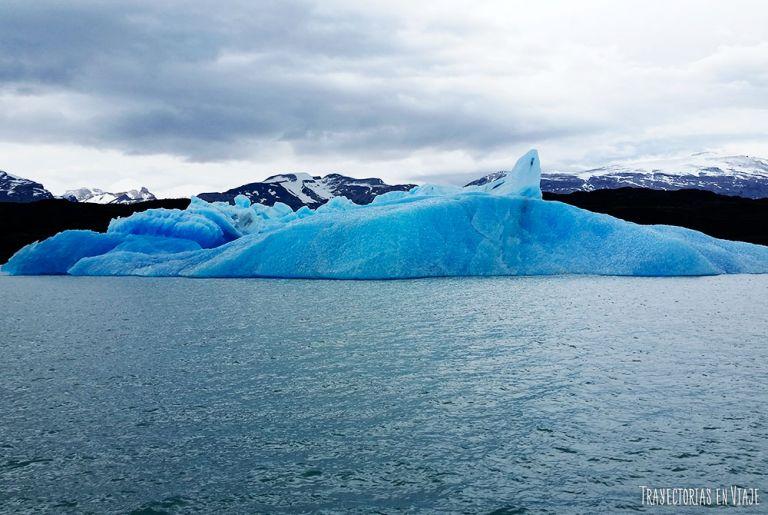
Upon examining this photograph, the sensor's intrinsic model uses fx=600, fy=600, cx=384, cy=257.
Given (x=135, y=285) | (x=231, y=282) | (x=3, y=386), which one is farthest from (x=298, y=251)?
(x=3, y=386)

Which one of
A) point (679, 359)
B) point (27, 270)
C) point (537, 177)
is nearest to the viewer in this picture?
point (679, 359)

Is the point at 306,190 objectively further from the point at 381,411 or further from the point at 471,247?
the point at 381,411

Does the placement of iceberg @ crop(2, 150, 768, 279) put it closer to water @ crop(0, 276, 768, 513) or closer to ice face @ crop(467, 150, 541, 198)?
ice face @ crop(467, 150, 541, 198)

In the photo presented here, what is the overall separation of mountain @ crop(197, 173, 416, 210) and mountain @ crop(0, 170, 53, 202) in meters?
41.5

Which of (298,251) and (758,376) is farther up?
(298,251)

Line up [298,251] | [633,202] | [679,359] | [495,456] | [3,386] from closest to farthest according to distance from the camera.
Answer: [495,456] < [3,386] < [679,359] < [298,251] < [633,202]

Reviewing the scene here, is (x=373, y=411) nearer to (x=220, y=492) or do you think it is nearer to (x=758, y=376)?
(x=220, y=492)

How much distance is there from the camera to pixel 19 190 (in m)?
158

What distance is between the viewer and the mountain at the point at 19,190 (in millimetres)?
153500

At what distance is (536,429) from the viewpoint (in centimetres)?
636

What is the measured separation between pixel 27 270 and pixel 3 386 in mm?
32963

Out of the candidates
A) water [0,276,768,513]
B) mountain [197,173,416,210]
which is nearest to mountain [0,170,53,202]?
mountain [197,173,416,210]

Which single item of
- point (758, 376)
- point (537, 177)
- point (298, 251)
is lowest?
point (758, 376)

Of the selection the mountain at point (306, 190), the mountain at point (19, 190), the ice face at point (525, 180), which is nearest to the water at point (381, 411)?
the ice face at point (525, 180)
